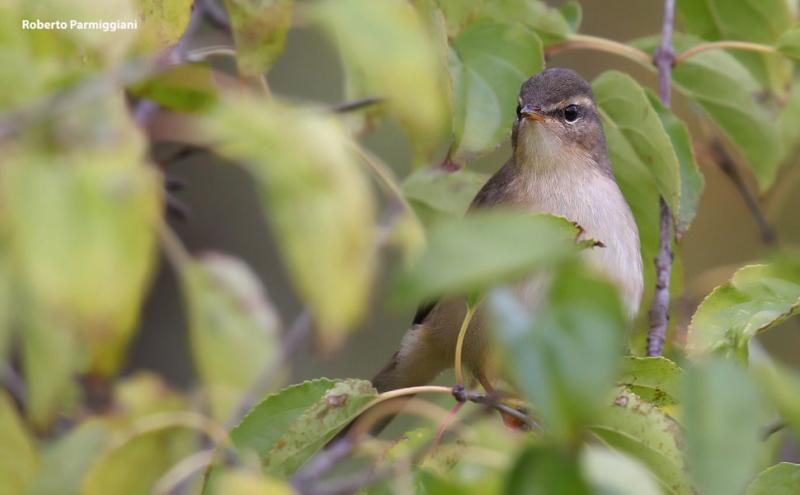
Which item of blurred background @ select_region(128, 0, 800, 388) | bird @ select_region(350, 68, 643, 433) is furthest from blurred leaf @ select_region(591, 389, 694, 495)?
blurred background @ select_region(128, 0, 800, 388)

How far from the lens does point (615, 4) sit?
23.8ft

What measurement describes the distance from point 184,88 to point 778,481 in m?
1.26

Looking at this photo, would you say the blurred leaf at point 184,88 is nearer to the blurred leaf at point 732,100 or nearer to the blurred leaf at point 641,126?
the blurred leaf at point 641,126

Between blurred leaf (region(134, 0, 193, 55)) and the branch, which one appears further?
the branch

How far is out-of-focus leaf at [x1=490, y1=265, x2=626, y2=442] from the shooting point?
3.57ft

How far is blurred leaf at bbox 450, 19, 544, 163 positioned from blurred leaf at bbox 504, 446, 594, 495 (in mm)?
1496

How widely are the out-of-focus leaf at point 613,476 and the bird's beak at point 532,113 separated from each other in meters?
2.18

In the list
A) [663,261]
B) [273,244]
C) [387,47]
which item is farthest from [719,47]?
[273,244]

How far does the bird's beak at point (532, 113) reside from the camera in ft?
10.9

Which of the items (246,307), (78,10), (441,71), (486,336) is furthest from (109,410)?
(78,10)

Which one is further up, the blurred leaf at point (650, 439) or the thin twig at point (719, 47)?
the thin twig at point (719, 47)

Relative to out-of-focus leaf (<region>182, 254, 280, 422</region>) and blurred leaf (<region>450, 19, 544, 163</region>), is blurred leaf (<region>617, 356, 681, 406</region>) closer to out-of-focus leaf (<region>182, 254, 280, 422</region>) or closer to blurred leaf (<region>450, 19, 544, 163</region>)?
blurred leaf (<region>450, 19, 544, 163</region>)

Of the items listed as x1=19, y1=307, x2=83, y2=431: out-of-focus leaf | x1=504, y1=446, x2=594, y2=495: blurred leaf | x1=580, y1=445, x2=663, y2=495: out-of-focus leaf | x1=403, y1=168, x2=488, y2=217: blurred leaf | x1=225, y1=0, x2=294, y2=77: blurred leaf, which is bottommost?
x1=403, y1=168, x2=488, y2=217: blurred leaf

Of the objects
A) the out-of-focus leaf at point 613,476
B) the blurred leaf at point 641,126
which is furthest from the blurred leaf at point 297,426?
the blurred leaf at point 641,126
